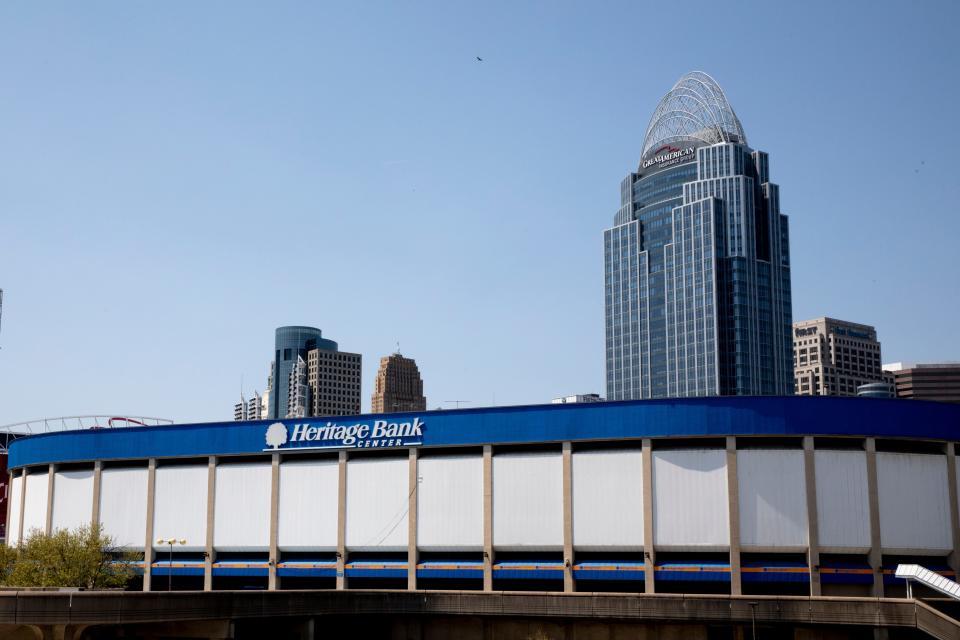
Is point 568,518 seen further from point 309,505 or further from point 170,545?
point 170,545

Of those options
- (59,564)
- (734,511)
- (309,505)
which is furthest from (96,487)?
(734,511)

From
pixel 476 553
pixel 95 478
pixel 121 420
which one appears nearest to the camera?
pixel 476 553

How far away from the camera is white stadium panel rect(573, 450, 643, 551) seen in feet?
315

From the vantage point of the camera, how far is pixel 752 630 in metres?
81.5

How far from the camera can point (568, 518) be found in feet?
321

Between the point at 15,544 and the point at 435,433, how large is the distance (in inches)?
2122

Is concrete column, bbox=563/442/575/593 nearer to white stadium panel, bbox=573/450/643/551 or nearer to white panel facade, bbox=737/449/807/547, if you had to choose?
white stadium panel, bbox=573/450/643/551

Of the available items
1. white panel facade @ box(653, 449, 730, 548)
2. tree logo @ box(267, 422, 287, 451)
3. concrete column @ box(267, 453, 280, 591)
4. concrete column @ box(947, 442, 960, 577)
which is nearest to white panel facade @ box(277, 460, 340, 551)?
concrete column @ box(267, 453, 280, 591)

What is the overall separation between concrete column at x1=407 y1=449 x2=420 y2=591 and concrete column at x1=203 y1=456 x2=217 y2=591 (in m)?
21.3

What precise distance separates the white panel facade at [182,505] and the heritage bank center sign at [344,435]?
8987 millimetres

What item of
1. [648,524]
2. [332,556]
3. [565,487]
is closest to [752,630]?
[648,524]

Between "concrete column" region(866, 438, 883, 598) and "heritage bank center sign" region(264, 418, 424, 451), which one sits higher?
"heritage bank center sign" region(264, 418, 424, 451)

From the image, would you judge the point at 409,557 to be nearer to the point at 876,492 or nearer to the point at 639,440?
the point at 639,440

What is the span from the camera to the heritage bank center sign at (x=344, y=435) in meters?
106
